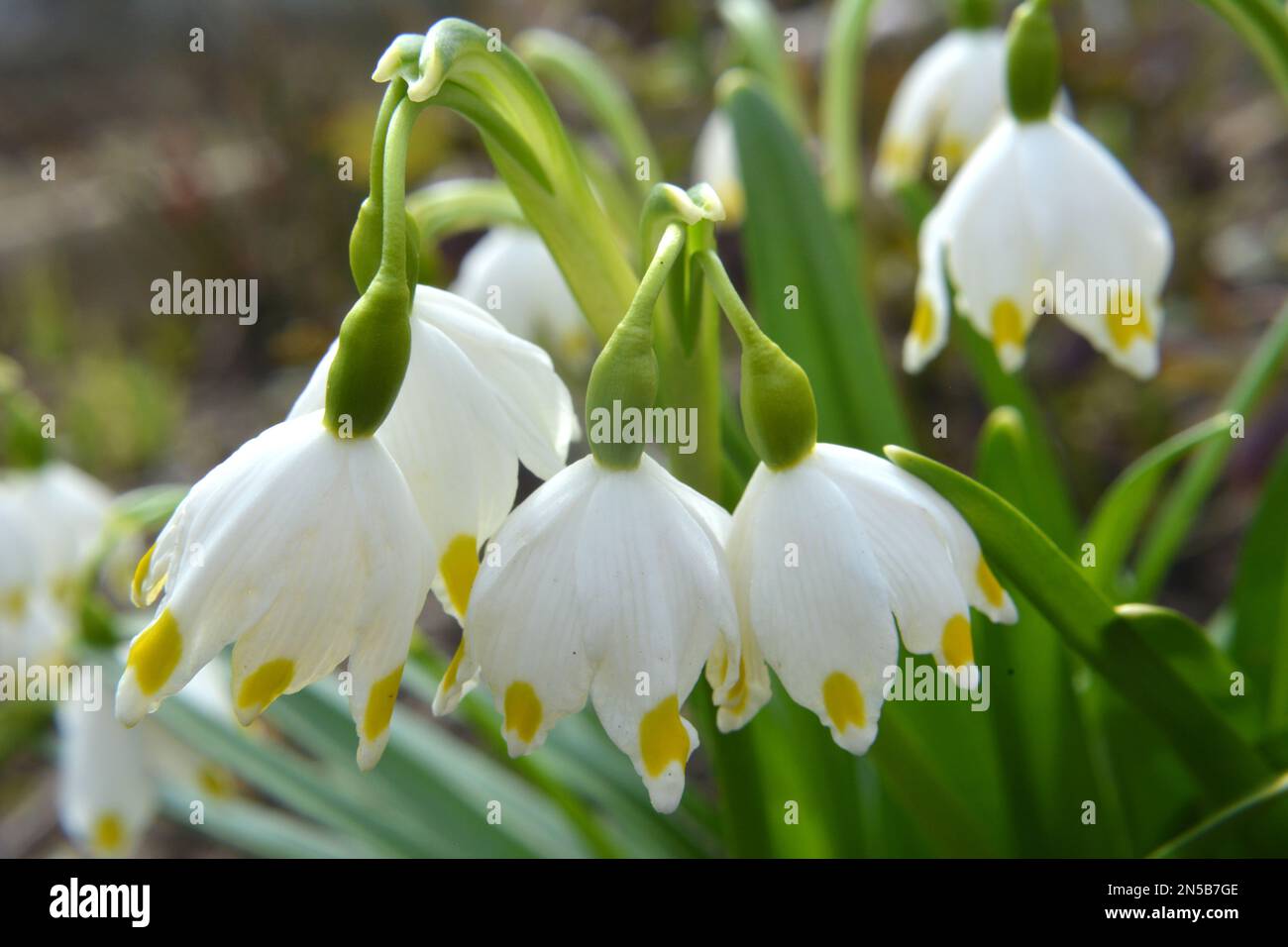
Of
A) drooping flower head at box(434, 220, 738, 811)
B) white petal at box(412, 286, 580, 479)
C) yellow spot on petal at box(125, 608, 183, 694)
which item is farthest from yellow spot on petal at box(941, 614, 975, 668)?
yellow spot on petal at box(125, 608, 183, 694)

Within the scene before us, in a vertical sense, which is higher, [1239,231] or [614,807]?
[1239,231]

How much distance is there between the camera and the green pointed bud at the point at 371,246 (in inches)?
22.4

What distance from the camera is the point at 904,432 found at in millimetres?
1078

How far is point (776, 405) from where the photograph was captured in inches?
22.4

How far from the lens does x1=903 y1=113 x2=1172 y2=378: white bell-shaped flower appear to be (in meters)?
0.77

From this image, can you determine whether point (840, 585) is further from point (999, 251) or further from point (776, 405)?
point (999, 251)

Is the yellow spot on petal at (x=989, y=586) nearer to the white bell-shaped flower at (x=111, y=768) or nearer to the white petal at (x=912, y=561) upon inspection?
the white petal at (x=912, y=561)

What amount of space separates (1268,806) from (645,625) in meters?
0.43

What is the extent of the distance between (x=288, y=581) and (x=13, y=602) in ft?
2.45

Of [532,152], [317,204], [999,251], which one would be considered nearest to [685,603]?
[532,152]

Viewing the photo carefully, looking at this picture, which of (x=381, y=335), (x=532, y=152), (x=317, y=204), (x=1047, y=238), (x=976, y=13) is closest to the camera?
(x=381, y=335)

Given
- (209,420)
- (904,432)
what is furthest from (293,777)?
(209,420)

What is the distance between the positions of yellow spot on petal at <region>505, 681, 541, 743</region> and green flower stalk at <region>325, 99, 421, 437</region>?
13 centimetres
